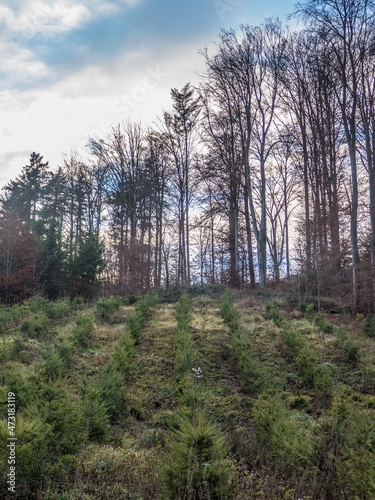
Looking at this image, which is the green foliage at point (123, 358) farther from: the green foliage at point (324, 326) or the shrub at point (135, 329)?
the green foliage at point (324, 326)

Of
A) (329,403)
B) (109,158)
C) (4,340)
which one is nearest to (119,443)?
(329,403)

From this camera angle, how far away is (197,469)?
96.9 inches

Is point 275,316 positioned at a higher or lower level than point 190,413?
higher

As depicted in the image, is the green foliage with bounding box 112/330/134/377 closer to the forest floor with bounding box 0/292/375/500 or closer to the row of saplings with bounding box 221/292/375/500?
the forest floor with bounding box 0/292/375/500

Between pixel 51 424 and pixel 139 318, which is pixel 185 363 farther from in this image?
pixel 139 318

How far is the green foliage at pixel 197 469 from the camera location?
8.05 ft

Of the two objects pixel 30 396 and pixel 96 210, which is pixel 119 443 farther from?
pixel 96 210

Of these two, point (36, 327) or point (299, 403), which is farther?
point (36, 327)

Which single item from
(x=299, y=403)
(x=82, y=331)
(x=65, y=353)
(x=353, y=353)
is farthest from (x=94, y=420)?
(x=353, y=353)

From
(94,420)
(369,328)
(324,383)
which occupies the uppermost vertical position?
(369,328)

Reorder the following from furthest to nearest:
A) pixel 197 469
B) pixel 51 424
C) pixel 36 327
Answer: pixel 36 327 → pixel 51 424 → pixel 197 469

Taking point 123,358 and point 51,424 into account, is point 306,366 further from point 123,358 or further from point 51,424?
point 51,424

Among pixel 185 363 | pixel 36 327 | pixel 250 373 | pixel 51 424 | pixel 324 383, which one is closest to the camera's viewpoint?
pixel 51 424

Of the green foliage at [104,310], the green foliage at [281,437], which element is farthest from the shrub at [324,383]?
the green foliage at [104,310]
